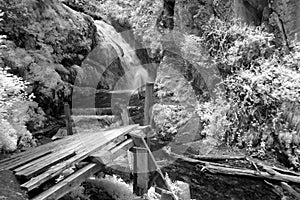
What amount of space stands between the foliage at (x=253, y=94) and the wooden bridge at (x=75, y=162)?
13.4ft

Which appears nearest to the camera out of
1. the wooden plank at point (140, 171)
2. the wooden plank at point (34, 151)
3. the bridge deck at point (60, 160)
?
the bridge deck at point (60, 160)

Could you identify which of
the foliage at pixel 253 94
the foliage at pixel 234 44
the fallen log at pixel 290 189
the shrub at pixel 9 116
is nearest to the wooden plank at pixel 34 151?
the shrub at pixel 9 116

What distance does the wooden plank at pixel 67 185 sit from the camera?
9.25ft

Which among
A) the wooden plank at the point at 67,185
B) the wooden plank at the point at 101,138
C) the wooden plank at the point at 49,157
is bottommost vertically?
the wooden plank at the point at 67,185

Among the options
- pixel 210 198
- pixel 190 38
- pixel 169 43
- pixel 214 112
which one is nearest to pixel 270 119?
pixel 214 112

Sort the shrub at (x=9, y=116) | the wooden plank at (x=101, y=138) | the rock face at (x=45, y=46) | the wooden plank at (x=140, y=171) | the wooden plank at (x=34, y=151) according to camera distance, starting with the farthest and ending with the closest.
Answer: the rock face at (x=45, y=46) < the wooden plank at (x=140, y=171) < the shrub at (x=9, y=116) < the wooden plank at (x=101, y=138) < the wooden plank at (x=34, y=151)

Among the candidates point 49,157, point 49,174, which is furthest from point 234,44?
point 49,174

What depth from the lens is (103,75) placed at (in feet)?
37.7

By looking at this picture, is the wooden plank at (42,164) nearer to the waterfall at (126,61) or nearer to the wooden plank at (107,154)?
the wooden plank at (107,154)

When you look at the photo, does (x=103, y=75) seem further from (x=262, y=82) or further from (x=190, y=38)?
(x=262, y=82)

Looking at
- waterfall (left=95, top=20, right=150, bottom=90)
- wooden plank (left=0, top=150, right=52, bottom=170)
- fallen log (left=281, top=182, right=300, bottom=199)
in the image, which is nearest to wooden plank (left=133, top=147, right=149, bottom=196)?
wooden plank (left=0, top=150, right=52, bottom=170)

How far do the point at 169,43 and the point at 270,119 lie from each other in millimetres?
6608

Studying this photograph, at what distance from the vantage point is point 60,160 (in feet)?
11.7

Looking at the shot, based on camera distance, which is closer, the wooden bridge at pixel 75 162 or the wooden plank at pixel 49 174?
the wooden plank at pixel 49 174
